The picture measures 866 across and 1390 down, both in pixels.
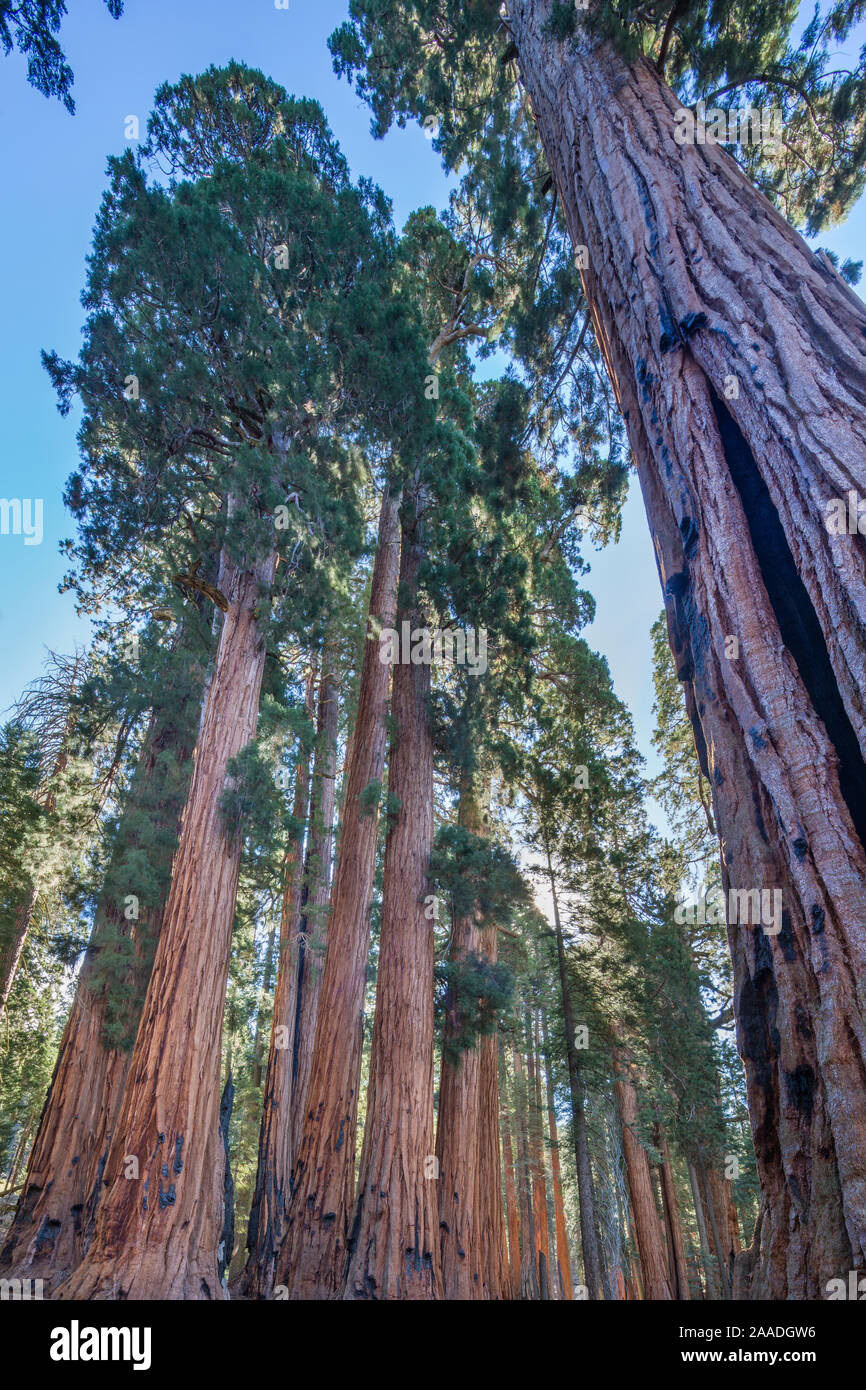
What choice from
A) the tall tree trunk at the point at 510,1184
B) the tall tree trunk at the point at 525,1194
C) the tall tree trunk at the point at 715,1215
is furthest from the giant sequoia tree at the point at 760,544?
the tall tree trunk at the point at 525,1194

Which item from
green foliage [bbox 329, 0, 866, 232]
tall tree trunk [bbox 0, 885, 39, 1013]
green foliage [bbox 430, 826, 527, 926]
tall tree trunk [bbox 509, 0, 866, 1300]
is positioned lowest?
tall tree trunk [bbox 509, 0, 866, 1300]

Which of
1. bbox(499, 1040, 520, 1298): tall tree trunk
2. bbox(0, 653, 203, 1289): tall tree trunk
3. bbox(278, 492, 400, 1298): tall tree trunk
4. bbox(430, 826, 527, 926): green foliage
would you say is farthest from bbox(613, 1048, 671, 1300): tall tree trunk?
bbox(0, 653, 203, 1289): tall tree trunk

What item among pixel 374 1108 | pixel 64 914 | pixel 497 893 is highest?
pixel 64 914

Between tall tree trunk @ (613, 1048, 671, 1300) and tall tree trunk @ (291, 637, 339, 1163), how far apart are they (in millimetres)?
5381

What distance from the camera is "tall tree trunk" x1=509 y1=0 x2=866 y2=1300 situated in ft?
4.49

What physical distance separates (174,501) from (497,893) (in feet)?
21.6

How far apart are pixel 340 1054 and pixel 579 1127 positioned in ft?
19.0

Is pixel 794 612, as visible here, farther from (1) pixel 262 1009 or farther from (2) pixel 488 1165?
(1) pixel 262 1009

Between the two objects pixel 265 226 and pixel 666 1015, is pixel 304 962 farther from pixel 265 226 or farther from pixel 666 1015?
pixel 265 226

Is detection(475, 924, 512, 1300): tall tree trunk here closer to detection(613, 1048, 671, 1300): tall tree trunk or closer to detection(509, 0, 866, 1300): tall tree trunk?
detection(613, 1048, 671, 1300): tall tree trunk

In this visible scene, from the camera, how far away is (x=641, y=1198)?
35.9 ft

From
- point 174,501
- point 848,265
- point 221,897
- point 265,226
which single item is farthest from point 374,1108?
point 265,226

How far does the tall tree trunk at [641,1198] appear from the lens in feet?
33.7

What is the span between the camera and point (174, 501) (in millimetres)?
8305
